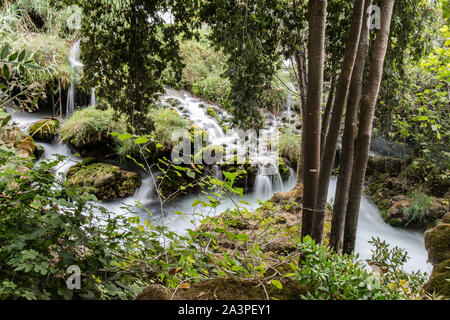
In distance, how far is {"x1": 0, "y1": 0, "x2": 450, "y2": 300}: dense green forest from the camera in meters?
1.32

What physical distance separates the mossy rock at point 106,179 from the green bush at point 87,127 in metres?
0.79

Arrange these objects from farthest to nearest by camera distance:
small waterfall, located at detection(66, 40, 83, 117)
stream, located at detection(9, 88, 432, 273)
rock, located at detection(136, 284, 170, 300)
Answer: small waterfall, located at detection(66, 40, 83, 117) < stream, located at detection(9, 88, 432, 273) < rock, located at detection(136, 284, 170, 300)

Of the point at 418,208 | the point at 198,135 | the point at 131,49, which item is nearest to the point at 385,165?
the point at 418,208

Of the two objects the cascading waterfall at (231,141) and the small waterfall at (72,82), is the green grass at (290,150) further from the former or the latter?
the small waterfall at (72,82)

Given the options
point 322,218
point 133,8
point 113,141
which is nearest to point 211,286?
point 322,218

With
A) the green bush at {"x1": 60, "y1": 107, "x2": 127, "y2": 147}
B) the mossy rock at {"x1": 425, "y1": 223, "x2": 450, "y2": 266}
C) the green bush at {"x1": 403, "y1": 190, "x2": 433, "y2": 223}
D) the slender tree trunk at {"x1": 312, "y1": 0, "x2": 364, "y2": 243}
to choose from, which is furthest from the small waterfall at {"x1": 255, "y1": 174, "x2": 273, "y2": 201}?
the slender tree trunk at {"x1": 312, "y1": 0, "x2": 364, "y2": 243}

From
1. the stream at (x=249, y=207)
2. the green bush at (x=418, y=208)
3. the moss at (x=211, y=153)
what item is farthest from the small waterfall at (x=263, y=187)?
the green bush at (x=418, y=208)

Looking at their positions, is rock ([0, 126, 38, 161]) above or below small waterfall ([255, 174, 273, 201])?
above

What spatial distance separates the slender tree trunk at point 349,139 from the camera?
2.76 meters

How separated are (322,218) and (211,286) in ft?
5.29

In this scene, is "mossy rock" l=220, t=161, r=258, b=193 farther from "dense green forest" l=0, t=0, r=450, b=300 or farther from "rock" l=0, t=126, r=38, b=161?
"rock" l=0, t=126, r=38, b=161

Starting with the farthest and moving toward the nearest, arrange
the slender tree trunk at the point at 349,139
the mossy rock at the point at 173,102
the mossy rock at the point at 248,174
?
the mossy rock at the point at 173,102 < the mossy rock at the point at 248,174 < the slender tree trunk at the point at 349,139

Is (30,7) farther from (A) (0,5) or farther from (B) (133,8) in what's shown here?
(B) (133,8)

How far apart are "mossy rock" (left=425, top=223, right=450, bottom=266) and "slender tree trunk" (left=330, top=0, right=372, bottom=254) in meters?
0.93
